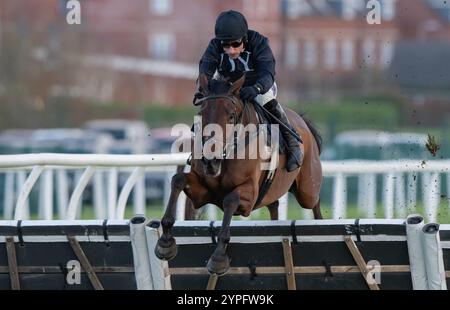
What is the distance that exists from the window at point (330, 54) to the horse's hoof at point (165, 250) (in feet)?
126

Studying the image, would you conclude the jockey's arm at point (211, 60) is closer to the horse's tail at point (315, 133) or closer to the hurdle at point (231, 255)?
the hurdle at point (231, 255)

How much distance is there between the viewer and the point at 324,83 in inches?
1676

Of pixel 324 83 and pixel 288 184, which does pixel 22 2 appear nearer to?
pixel 324 83

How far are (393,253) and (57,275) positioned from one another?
206 cm

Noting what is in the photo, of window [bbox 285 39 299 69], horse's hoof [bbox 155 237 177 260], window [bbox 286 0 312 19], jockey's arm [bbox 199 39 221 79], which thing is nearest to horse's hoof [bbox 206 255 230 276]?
horse's hoof [bbox 155 237 177 260]

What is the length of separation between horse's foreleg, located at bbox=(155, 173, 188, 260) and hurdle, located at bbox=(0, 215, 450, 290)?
0.14m

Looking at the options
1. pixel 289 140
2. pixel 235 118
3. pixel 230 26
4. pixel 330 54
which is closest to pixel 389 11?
pixel 330 54

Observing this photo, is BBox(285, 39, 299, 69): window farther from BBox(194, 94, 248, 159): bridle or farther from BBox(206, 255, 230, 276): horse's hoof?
BBox(206, 255, 230, 276): horse's hoof

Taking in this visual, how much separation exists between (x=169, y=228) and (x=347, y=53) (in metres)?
39.7

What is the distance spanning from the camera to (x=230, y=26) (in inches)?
321

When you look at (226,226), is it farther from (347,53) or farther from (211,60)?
(347,53)

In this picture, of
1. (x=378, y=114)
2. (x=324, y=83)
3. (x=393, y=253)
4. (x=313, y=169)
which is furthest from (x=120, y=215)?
(x=324, y=83)

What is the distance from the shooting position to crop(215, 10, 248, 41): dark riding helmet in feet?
26.7

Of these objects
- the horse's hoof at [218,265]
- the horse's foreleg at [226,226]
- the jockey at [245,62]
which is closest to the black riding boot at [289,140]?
the jockey at [245,62]
